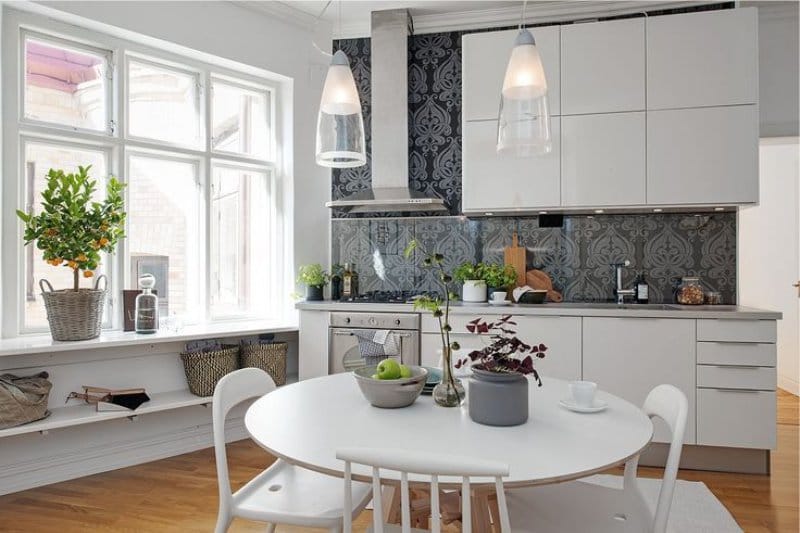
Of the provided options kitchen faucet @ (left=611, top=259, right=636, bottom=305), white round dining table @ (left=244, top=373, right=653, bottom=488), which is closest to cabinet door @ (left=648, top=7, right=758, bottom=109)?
kitchen faucet @ (left=611, top=259, right=636, bottom=305)

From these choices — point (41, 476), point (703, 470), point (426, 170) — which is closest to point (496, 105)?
point (426, 170)

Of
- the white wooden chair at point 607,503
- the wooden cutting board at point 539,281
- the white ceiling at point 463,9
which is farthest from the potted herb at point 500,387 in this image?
Answer: the white ceiling at point 463,9

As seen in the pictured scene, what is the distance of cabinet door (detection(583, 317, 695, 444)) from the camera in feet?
10.4

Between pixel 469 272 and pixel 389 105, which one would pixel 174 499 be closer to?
pixel 469 272

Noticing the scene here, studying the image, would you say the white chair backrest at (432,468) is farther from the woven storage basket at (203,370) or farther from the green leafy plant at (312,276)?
the green leafy plant at (312,276)

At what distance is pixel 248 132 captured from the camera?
13.6ft

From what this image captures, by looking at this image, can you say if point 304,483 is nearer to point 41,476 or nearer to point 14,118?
point 41,476

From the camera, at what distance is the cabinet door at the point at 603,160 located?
3.45m

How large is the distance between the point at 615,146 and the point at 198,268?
2907 mm

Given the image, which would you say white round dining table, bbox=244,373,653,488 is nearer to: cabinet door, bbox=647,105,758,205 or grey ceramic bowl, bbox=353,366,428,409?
grey ceramic bowl, bbox=353,366,428,409

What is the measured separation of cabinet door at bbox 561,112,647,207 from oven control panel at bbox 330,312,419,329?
127 centimetres

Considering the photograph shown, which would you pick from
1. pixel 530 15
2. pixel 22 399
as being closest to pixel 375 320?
pixel 22 399

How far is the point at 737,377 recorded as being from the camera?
310cm

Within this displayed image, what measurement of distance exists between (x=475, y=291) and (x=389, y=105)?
1535 millimetres
